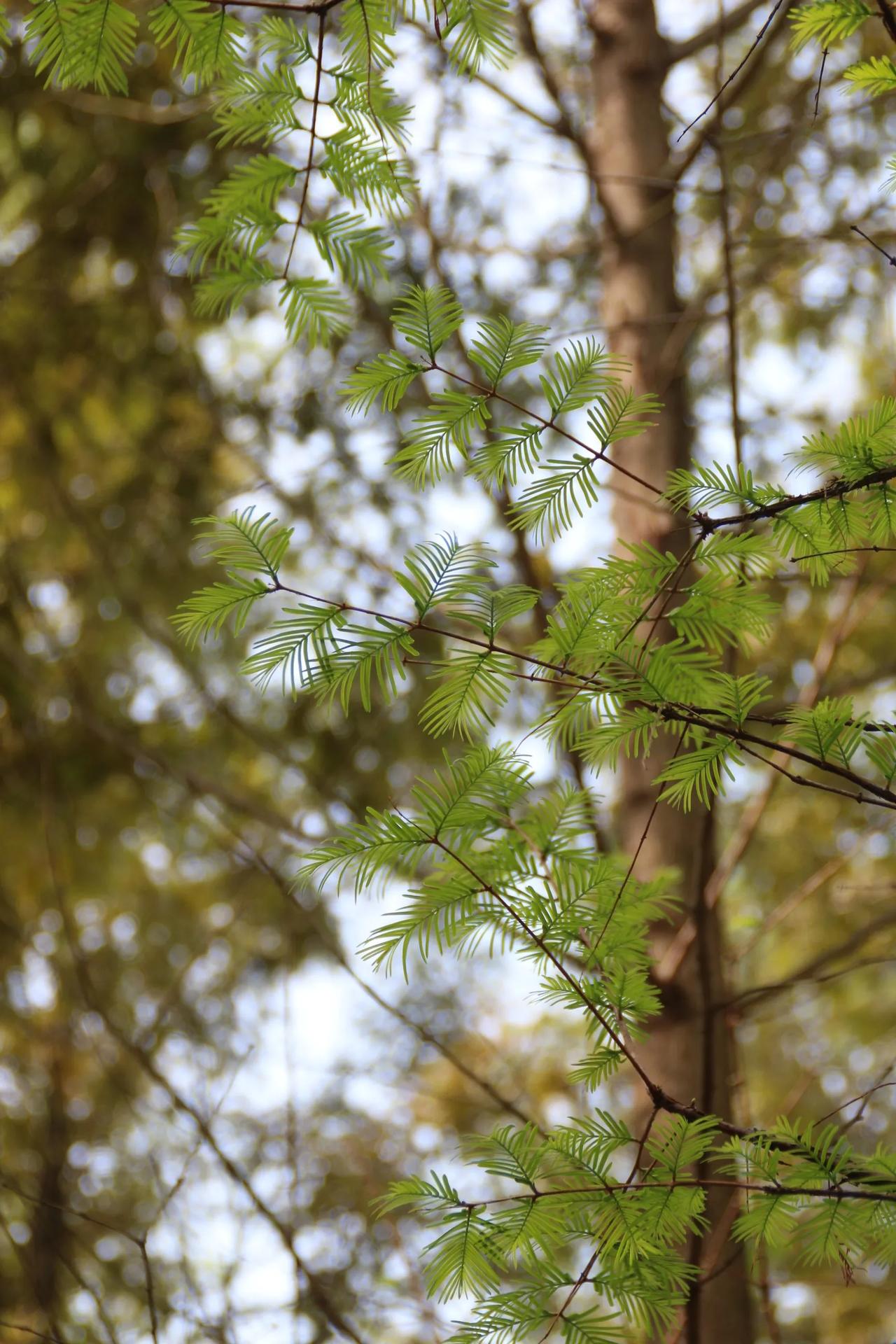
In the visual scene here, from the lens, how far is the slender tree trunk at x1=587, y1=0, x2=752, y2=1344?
1954 millimetres

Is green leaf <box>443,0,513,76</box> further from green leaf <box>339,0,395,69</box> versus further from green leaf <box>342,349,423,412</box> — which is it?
green leaf <box>342,349,423,412</box>

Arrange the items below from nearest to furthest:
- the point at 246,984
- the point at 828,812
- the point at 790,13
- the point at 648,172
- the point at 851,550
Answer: the point at 851,550
the point at 790,13
the point at 648,172
the point at 828,812
the point at 246,984

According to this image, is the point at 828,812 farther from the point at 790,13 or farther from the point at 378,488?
the point at 790,13

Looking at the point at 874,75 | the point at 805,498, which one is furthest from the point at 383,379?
the point at 874,75

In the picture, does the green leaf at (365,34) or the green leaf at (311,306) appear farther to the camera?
the green leaf at (311,306)

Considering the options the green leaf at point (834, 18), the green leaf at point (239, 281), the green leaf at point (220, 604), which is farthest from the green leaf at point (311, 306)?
the green leaf at point (834, 18)

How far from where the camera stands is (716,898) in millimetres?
2162

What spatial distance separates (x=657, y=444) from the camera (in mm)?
2480

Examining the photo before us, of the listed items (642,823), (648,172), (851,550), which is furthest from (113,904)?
(851,550)

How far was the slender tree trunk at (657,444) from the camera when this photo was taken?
195cm

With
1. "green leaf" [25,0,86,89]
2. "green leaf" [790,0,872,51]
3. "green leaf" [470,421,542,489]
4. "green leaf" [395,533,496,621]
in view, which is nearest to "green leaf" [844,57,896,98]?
"green leaf" [790,0,872,51]

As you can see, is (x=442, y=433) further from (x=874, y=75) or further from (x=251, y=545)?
(x=874, y=75)

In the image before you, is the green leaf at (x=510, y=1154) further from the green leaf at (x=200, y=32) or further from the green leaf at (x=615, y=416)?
the green leaf at (x=200, y=32)

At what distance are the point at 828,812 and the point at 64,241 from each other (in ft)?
13.3
